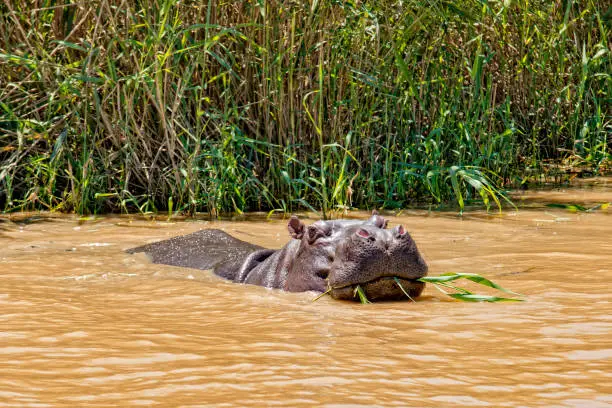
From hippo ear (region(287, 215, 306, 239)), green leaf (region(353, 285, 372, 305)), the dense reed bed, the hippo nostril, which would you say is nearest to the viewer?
the hippo nostril

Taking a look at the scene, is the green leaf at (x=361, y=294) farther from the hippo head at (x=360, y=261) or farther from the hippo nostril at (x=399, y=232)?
the hippo nostril at (x=399, y=232)

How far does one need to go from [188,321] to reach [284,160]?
345 centimetres

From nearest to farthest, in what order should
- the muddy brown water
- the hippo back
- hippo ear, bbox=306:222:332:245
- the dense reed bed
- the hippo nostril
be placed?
the muddy brown water, the hippo nostril, hippo ear, bbox=306:222:332:245, the hippo back, the dense reed bed

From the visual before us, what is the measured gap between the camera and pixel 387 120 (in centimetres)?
694

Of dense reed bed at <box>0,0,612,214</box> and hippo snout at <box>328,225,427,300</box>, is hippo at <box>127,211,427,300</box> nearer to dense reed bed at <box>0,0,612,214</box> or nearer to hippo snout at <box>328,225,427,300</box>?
hippo snout at <box>328,225,427,300</box>

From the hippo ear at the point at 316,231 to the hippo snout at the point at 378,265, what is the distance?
0.27 m

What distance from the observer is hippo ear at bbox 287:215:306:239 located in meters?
4.23

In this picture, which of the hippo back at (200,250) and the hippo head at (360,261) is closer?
the hippo head at (360,261)

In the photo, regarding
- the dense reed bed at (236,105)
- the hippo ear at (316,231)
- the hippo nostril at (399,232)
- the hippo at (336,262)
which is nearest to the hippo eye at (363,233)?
the hippo at (336,262)

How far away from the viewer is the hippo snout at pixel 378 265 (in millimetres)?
3641

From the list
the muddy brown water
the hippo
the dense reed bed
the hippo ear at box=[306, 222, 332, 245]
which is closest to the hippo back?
the hippo

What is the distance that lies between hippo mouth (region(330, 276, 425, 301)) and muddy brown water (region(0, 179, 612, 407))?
5 centimetres

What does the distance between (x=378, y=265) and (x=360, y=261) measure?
0.23 ft

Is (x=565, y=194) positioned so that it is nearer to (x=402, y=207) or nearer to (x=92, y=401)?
(x=402, y=207)
